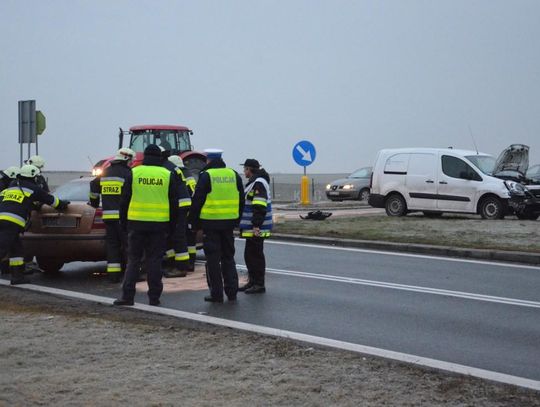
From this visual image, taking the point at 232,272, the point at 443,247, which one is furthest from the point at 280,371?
the point at 443,247

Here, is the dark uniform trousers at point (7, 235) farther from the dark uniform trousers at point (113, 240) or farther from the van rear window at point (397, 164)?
the van rear window at point (397, 164)

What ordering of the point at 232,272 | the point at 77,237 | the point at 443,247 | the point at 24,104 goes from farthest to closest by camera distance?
the point at 24,104 → the point at 443,247 → the point at 77,237 → the point at 232,272

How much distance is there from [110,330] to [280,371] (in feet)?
7.35

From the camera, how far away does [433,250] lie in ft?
49.3

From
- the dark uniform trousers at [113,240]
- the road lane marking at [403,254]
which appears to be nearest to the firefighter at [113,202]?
the dark uniform trousers at [113,240]

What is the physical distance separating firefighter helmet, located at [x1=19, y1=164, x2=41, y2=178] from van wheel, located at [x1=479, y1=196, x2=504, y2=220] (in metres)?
12.4

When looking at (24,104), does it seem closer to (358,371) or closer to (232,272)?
(232,272)

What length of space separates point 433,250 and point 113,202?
6.14 metres

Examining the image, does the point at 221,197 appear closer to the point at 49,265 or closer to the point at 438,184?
the point at 49,265

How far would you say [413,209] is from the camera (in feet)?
72.3

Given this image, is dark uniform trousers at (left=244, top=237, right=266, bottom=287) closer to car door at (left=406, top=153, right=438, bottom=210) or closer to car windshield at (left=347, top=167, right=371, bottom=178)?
car door at (left=406, top=153, right=438, bottom=210)

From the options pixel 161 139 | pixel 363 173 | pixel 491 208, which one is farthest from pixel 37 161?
pixel 363 173

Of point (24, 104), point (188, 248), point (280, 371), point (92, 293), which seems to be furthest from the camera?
point (24, 104)

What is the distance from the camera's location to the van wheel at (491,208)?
68.3ft
